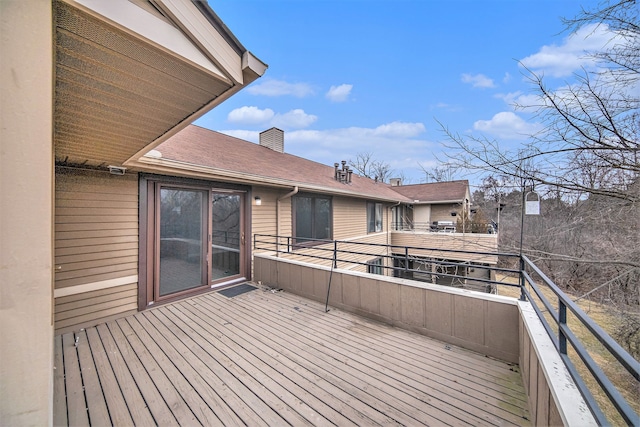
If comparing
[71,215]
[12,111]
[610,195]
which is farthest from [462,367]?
[71,215]

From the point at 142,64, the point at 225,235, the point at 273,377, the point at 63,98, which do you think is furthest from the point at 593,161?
the point at 225,235

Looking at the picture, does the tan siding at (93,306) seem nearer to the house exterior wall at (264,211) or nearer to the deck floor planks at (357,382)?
the deck floor planks at (357,382)

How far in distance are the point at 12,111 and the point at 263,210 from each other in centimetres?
488

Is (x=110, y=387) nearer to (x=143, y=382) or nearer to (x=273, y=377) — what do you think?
(x=143, y=382)

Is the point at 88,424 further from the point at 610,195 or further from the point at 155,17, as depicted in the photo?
the point at 610,195

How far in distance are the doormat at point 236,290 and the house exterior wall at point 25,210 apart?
12.6 feet

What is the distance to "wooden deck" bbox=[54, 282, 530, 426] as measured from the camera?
200cm

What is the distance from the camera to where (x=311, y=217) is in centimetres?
712

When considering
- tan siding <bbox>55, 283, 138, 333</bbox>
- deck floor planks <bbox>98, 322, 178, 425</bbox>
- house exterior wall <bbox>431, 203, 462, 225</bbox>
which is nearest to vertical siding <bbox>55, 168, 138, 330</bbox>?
tan siding <bbox>55, 283, 138, 333</bbox>

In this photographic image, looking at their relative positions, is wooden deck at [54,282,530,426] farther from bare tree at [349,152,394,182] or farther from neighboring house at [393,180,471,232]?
bare tree at [349,152,394,182]

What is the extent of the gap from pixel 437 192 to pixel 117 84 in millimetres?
17260

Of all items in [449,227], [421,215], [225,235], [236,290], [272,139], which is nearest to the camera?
[236,290]

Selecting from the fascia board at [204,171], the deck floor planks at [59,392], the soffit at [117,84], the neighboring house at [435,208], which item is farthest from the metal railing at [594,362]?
the neighboring house at [435,208]

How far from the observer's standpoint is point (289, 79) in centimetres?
1516
